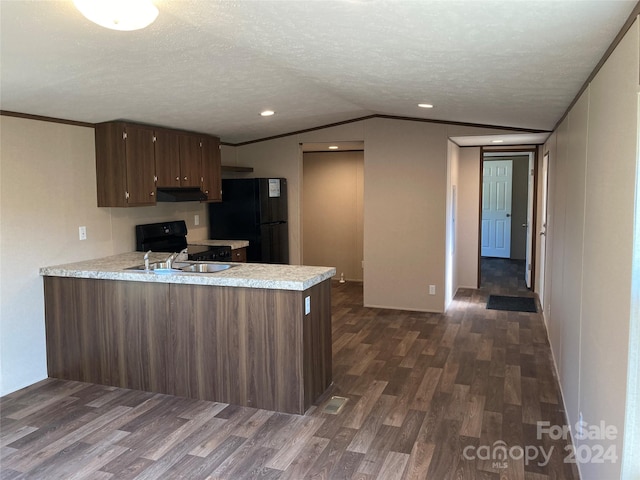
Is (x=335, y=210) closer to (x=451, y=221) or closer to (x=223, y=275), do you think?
(x=451, y=221)

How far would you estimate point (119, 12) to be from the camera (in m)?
1.92

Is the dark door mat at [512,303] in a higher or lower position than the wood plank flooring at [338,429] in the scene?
higher

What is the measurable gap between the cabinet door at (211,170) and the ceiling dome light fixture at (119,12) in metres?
3.50

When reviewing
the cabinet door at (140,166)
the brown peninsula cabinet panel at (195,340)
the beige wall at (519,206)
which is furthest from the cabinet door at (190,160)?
the beige wall at (519,206)

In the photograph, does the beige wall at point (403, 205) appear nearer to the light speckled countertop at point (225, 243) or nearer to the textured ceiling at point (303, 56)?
the textured ceiling at point (303, 56)

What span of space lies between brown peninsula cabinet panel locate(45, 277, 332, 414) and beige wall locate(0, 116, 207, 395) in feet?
0.58

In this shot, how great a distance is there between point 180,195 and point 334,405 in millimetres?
2738

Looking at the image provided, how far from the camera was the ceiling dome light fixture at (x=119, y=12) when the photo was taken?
187 cm

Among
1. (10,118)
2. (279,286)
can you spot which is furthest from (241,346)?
(10,118)

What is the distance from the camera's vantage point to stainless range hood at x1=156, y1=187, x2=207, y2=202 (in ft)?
15.7

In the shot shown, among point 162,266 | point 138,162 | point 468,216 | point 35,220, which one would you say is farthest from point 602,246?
point 468,216

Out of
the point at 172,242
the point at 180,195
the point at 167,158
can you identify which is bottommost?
the point at 172,242

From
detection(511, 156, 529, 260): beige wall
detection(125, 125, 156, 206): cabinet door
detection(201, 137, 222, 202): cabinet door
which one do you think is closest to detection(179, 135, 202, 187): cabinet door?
detection(201, 137, 222, 202): cabinet door

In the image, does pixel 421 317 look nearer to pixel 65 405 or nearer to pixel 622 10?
pixel 65 405
